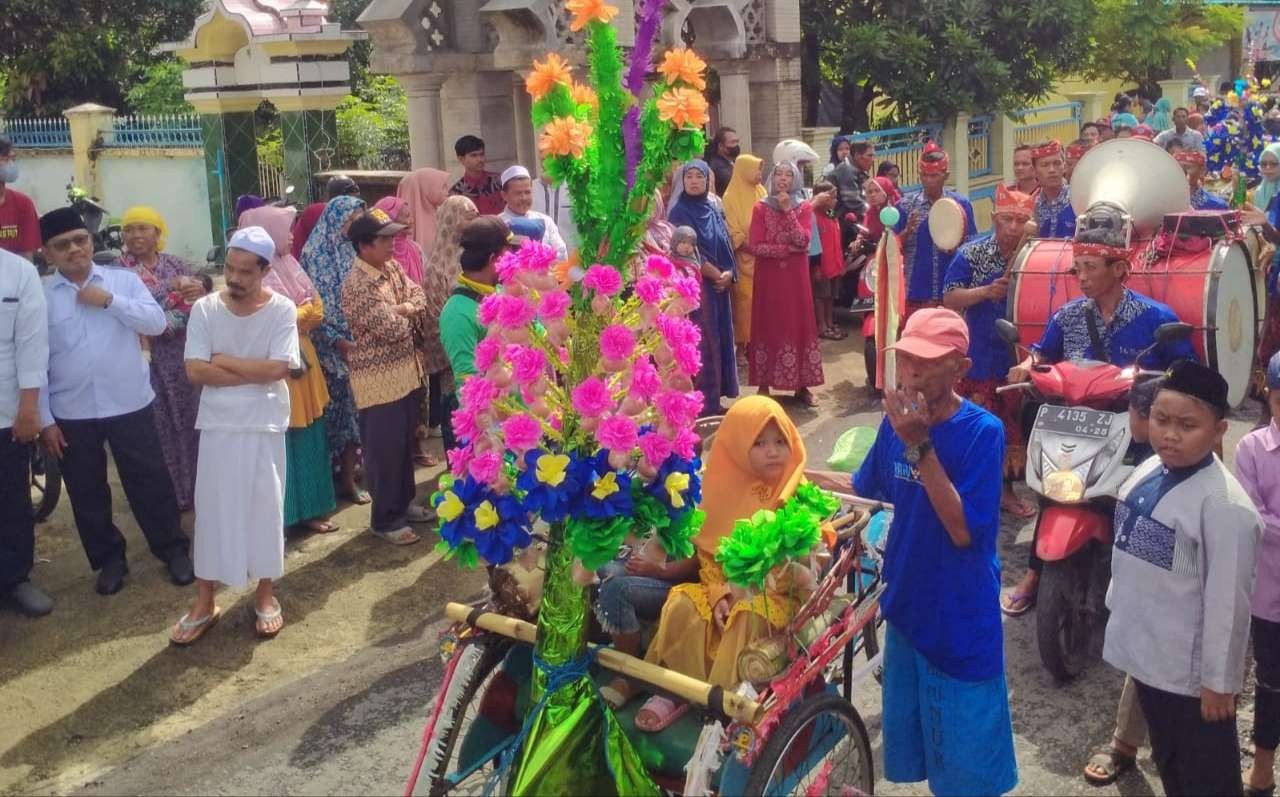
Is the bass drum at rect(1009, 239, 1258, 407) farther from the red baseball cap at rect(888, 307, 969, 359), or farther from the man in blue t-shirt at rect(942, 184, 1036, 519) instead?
the red baseball cap at rect(888, 307, 969, 359)

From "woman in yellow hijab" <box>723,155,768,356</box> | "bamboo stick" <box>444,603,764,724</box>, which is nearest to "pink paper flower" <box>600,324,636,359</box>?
"bamboo stick" <box>444,603,764,724</box>

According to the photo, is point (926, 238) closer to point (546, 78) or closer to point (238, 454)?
point (238, 454)

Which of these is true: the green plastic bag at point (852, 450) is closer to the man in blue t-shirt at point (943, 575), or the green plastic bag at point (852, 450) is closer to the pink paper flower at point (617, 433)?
the man in blue t-shirt at point (943, 575)

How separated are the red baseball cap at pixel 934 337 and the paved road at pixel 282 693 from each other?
1.82 m

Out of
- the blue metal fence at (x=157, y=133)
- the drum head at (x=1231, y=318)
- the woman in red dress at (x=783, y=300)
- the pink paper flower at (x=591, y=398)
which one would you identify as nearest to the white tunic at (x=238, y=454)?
the pink paper flower at (x=591, y=398)

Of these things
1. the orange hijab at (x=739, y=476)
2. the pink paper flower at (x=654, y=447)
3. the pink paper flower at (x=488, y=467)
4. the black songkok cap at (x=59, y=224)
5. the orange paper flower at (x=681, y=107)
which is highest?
the orange paper flower at (x=681, y=107)

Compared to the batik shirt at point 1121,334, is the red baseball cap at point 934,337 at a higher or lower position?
higher

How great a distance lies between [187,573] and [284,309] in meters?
1.68

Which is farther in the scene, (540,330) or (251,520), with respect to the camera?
(251,520)

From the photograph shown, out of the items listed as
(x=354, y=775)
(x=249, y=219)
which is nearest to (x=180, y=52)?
(x=249, y=219)

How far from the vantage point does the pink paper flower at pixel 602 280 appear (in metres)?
3.42

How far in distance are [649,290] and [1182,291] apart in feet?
15.1

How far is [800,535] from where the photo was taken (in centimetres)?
358

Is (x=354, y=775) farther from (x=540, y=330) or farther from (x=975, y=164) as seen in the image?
(x=975, y=164)
